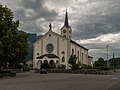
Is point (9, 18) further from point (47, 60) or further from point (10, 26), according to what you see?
point (47, 60)

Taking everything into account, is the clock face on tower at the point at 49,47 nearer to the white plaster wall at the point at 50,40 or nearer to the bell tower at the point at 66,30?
the white plaster wall at the point at 50,40

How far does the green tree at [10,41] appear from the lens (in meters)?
45.9

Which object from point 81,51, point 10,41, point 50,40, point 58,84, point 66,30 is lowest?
point 58,84

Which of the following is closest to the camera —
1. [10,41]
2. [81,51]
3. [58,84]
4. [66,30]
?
[58,84]

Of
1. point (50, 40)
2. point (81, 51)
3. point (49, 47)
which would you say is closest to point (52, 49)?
point (49, 47)

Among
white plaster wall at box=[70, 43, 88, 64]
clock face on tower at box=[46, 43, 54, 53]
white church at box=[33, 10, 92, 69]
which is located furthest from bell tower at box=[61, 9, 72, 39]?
clock face on tower at box=[46, 43, 54, 53]

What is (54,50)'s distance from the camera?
4072 inches

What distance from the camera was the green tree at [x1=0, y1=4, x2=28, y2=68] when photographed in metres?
45.9

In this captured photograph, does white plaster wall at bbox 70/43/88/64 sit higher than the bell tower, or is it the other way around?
the bell tower

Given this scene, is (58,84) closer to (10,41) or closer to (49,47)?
(10,41)

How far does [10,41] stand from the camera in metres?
46.7

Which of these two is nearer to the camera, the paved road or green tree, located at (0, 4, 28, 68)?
the paved road

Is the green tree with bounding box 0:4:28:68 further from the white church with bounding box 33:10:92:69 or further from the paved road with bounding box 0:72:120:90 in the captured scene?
the white church with bounding box 33:10:92:69

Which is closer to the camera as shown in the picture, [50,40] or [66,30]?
[50,40]
